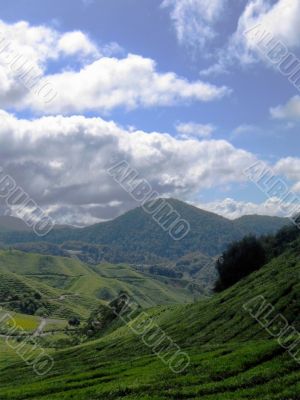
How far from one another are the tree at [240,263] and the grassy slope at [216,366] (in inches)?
1473

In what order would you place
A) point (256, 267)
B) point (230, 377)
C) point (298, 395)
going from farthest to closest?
1. point (256, 267)
2. point (230, 377)
3. point (298, 395)

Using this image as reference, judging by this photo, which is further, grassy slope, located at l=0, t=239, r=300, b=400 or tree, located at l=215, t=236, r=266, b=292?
tree, located at l=215, t=236, r=266, b=292

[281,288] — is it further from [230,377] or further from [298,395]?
[298,395]

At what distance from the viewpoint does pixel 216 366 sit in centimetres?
4119

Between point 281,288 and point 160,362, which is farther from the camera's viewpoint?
point 281,288

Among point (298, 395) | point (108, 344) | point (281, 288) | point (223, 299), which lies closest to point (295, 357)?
point (298, 395)

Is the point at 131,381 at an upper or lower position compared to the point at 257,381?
upper

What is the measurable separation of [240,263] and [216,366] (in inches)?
3711

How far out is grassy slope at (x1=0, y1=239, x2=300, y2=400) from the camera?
3544 centimetres

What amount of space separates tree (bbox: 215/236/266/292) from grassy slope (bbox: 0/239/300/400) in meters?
37.4

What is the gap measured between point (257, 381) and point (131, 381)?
1395 cm

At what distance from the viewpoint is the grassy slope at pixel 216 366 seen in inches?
1395

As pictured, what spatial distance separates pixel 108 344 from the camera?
103125 millimetres

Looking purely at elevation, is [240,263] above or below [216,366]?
below
